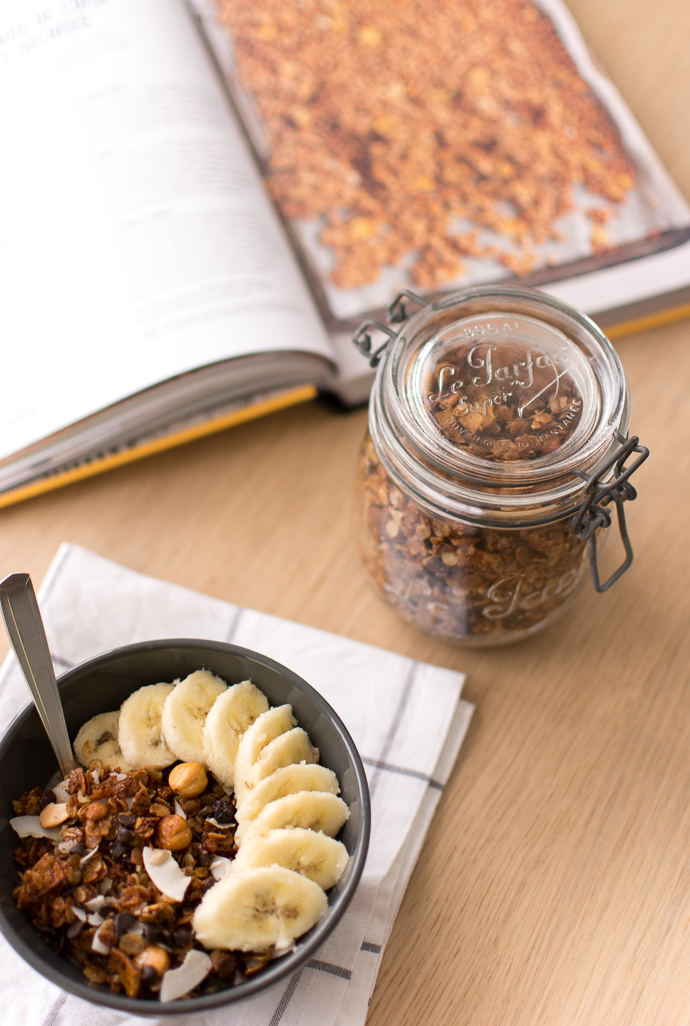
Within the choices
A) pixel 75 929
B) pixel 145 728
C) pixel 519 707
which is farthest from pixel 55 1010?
pixel 519 707

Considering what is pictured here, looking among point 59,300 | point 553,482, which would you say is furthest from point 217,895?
point 59,300

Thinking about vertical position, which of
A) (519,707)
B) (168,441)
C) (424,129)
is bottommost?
(519,707)

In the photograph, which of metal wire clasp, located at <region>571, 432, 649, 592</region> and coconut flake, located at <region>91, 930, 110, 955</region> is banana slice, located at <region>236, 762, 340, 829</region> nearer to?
coconut flake, located at <region>91, 930, 110, 955</region>

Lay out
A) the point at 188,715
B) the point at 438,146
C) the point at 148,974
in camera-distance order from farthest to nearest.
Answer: the point at 438,146 < the point at 188,715 < the point at 148,974

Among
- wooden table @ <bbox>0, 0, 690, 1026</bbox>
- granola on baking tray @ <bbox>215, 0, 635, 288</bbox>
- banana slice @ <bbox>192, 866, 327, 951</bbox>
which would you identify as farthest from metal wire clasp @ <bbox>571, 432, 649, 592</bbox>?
granola on baking tray @ <bbox>215, 0, 635, 288</bbox>

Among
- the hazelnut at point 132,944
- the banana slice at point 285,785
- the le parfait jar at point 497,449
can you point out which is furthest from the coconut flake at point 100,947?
the le parfait jar at point 497,449

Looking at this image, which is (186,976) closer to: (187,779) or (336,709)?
(187,779)

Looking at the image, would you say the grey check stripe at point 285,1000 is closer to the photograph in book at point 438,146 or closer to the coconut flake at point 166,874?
the coconut flake at point 166,874

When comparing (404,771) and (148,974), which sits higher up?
(148,974)
